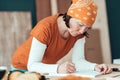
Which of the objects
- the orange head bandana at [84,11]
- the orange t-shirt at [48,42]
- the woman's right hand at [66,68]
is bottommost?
the woman's right hand at [66,68]

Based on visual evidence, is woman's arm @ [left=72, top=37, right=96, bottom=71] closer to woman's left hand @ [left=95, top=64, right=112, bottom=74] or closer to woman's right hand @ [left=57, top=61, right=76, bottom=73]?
woman's left hand @ [left=95, top=64, right=112, bottom=74]

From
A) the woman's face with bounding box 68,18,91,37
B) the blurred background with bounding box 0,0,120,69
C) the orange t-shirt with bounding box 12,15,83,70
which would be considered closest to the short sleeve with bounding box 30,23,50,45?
the orange t-shirt with bounding box 12,15,83,70

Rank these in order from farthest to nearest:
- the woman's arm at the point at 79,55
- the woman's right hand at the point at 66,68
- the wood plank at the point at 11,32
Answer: the wood plank at the point at 11,32 < the woman's arm at the point at 79,55 < the woman's right hand at the point at 66,68

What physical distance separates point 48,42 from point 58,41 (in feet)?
0.29

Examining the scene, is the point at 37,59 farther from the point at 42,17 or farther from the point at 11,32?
the point at 42,17

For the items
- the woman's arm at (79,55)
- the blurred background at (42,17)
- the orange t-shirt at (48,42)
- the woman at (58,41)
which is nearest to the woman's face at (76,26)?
the woman at (58,41)

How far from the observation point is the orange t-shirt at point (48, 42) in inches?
59.3

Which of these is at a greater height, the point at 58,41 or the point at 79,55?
the point at 58,41

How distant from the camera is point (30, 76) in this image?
98cm

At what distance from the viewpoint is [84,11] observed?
1.48 meters

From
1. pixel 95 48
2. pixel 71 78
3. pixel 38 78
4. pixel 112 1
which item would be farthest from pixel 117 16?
pixel 38 78

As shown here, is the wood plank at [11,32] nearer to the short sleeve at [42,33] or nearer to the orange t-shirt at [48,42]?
the orange t-shirt at [48,42]

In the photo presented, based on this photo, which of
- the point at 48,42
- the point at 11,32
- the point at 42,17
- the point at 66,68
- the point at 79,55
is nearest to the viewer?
the point at 66,68

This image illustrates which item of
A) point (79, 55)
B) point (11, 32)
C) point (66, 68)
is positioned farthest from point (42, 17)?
point (66, 68)
